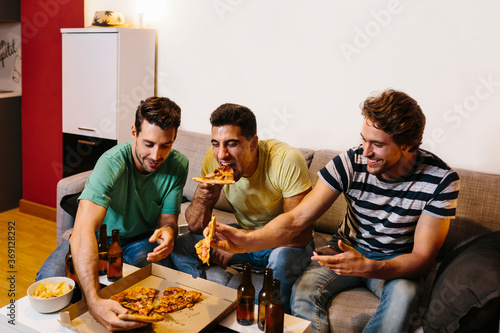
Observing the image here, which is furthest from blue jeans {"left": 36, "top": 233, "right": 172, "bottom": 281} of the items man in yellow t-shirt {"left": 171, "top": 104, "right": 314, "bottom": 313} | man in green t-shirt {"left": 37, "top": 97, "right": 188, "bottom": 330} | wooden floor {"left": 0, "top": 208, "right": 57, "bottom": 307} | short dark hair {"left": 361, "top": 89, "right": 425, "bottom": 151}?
short dark hair {"left": 361, "top": 89, "right": 425, "bottom": 151}

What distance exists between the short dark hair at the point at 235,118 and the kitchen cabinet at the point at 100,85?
1.57 metres

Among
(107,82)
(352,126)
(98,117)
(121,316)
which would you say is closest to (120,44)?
(107,82)

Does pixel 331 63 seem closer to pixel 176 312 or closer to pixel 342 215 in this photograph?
pixel 342 215

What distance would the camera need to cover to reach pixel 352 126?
3.08 meters

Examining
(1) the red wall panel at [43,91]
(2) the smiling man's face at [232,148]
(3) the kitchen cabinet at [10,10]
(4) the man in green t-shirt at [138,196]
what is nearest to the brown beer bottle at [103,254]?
(4) the man in green t-shirt at [138,196]

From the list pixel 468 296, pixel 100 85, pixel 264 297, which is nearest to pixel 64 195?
pixel 100 85

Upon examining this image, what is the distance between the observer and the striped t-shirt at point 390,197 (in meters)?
2.01

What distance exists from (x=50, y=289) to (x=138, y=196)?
0.67 m

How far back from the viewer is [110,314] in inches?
63.7

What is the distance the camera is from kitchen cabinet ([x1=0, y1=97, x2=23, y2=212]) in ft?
14.1

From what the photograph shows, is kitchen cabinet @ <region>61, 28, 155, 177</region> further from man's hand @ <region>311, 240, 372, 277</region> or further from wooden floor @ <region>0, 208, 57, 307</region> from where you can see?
man's hand @ <region>311, 240, 372, 277</region>

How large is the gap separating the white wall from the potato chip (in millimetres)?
1886

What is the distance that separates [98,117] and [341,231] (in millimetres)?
2155

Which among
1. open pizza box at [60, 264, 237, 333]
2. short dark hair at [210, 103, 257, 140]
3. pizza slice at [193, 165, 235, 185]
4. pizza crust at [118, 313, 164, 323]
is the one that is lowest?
open pizza box at [60, 264, 237, 333]
